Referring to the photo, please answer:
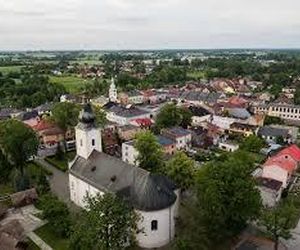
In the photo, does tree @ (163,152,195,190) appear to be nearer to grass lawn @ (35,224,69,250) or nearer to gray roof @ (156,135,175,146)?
grass lawn @ (35,224,69,250)

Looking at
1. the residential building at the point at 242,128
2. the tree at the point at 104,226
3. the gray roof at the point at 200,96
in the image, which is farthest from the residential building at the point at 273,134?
the tree at the point at 104,226

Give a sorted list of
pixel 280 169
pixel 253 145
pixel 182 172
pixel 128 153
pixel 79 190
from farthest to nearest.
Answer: pixel 253 145 < pixel 128 153 < pixel 280 169 < pixel 79 190 < pixel 182 172

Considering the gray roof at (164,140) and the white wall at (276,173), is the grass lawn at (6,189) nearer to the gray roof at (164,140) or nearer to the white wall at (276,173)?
the gray roof at (164,140)

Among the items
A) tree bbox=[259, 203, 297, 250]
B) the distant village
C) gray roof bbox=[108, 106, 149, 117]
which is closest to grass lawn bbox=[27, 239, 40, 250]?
the distant village

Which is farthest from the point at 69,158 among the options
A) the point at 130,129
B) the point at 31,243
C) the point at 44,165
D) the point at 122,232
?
the point at 122,232

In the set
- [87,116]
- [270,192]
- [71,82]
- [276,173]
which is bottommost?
[71,82]

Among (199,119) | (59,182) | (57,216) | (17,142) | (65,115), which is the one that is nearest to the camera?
(57,216)

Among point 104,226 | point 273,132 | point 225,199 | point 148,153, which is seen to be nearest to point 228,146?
point 273,132

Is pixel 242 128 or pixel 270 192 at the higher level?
pixel 270 192

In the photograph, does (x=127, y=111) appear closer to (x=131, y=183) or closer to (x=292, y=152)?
(x=292, y=152)
